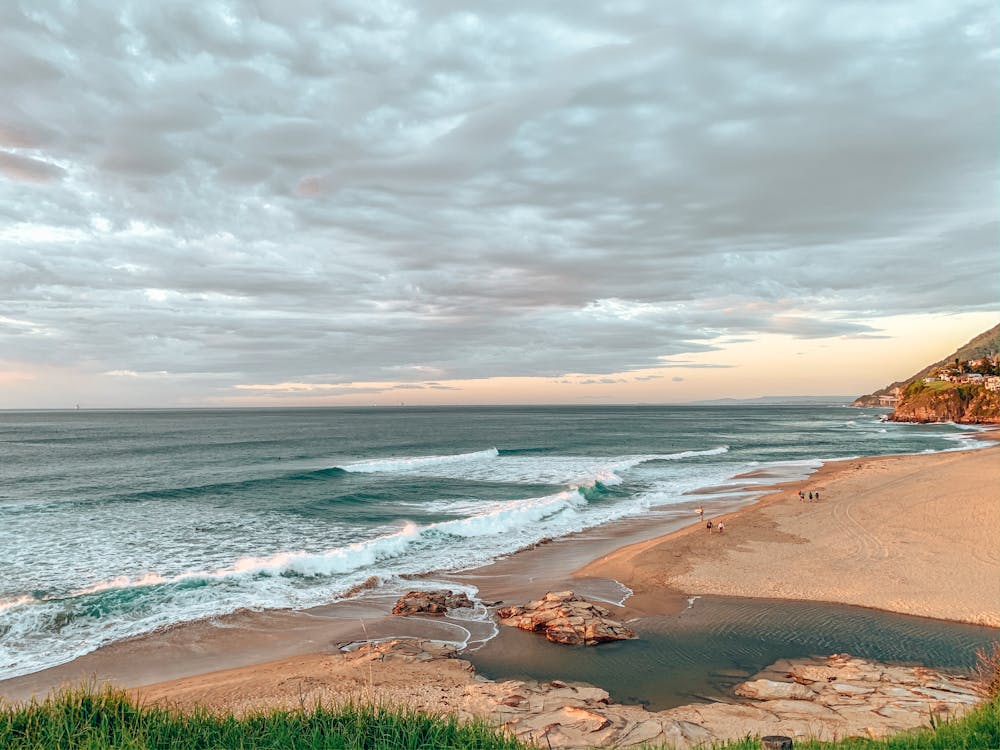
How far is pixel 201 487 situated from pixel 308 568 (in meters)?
22.5

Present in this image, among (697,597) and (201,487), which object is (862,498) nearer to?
(697,597)

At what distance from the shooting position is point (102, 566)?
21.7m

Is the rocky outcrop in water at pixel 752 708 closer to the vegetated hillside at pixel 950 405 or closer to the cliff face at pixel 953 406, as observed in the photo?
the vegetated hillside at pixel 950 405

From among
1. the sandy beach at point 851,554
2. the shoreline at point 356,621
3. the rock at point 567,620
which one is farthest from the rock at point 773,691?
the sandy beach at point 851,554

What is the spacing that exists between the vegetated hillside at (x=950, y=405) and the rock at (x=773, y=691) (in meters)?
134

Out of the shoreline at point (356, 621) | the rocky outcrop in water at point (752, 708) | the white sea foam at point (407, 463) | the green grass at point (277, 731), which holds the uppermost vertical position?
the green grass at point (277, 731)

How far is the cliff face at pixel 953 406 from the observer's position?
116m

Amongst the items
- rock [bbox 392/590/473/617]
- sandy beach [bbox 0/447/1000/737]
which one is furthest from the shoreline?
rock [bbox 392/590/473/617]

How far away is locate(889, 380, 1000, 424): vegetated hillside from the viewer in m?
116

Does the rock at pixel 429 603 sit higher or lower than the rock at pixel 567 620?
lower

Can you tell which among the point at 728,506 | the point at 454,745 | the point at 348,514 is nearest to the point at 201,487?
the point at 348,514

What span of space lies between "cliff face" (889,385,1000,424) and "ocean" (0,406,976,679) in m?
62.5

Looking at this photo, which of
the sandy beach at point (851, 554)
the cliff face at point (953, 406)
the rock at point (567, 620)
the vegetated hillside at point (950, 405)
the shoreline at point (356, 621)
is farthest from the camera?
the cliff face at point (953, 406)

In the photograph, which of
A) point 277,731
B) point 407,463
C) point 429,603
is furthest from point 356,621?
point 407,463
